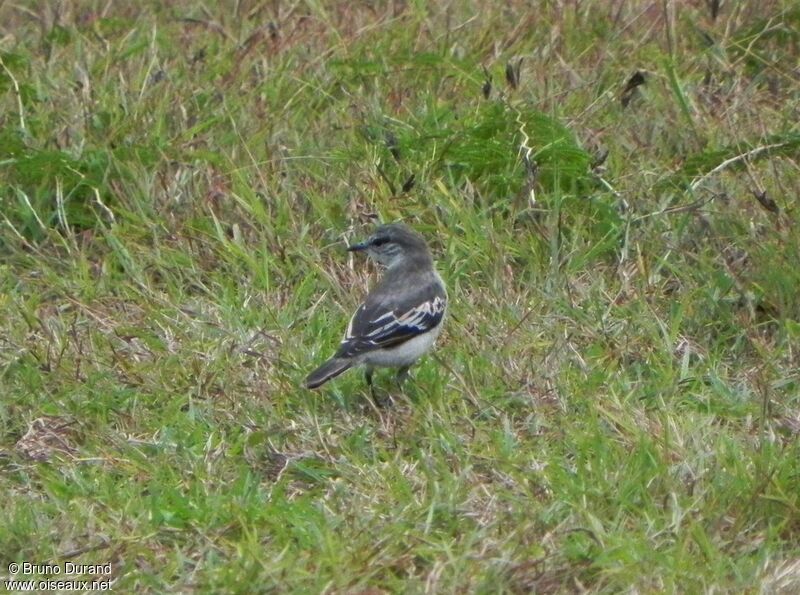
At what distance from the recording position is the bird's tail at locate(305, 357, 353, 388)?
7.28 m

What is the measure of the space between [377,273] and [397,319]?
133 centimetres

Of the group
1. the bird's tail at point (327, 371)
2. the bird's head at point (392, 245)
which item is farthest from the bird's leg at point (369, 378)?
the bird's head at point (392, 245)

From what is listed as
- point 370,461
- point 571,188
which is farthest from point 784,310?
point 370,461

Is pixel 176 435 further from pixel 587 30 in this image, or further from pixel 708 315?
pixel 587 30

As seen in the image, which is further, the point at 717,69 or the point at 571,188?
the point at 717,69

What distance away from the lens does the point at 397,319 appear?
25.1ft

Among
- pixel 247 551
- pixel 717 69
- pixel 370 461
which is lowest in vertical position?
pixel 717 69

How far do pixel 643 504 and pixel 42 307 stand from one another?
11.9 ft

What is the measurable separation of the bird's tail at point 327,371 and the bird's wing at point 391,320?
0.05 m

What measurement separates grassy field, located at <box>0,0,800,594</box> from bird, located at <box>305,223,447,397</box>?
0.16m

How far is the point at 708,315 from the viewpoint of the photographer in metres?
8.22

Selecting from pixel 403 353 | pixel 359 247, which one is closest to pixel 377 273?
pixel 359 247

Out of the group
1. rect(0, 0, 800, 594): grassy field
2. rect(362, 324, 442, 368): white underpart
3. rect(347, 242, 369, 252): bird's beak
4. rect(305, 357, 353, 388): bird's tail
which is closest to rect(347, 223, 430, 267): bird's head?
rect(347, 242, 369, 252): bird's beak

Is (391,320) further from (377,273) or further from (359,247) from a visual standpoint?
(377,273)
